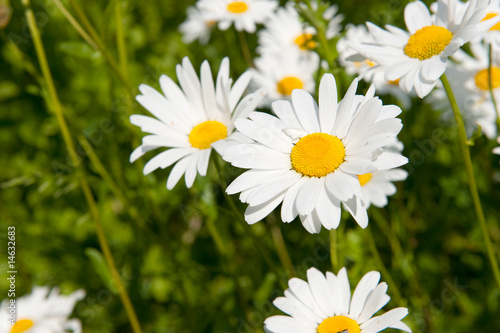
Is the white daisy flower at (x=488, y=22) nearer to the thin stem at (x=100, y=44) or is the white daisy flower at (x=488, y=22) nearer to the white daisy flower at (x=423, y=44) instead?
the white daisy flower at (x=423, y=44)

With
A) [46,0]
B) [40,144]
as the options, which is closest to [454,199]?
[46,0]

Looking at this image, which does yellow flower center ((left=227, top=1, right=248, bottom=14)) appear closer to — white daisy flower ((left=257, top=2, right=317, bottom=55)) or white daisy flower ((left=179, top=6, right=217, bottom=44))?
white daisy flower ((left=257, top=2, right=317, bottom=55))

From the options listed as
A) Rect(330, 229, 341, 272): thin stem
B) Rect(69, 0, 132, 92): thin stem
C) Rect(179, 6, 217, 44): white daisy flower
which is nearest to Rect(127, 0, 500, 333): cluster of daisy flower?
Rect(330, 229, 341, 272): thin stem

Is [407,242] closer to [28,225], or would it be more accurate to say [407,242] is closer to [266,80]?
[266,80]

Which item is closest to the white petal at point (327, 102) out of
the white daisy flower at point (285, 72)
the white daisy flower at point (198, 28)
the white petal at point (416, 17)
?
the white petal at point (416, 17)

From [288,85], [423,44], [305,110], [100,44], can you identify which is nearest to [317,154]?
[305,110]
